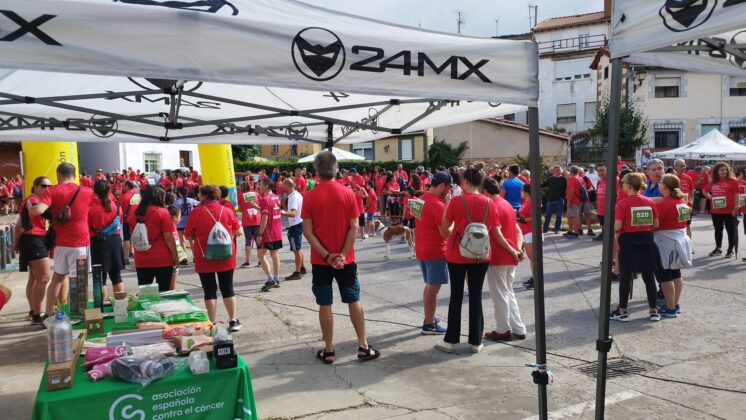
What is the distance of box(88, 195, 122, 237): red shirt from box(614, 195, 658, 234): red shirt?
6.26m

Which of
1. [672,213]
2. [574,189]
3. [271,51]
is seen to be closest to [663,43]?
[271,51]

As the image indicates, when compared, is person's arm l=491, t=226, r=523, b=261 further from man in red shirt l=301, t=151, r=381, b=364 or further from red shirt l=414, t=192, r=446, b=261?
man in red shirt l=301, t=151, r=381, b=364

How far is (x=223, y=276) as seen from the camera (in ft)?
20.4

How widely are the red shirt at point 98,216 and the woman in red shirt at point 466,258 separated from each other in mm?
4224

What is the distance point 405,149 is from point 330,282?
36.2 meters

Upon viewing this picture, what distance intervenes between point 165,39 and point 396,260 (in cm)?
915

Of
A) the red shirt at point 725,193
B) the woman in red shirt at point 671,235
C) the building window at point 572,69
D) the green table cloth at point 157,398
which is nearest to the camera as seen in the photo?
the green table cloth at point 157,398

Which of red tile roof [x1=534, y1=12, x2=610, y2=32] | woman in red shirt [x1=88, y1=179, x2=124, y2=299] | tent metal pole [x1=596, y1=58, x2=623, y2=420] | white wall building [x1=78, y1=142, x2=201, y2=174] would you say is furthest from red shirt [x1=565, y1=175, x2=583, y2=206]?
red tile roof [x1=534, y1=12, x2=610, y2=32]

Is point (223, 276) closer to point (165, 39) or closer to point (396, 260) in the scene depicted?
point (165, 39)

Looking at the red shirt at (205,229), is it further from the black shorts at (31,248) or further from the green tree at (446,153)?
the green tree at (446,153)

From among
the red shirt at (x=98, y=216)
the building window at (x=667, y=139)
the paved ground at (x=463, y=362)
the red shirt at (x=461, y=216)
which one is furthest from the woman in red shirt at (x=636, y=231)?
the building window at (x=667, y=139)

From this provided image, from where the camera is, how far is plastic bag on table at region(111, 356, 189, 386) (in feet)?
10.1

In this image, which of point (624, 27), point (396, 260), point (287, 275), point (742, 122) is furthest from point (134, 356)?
point (742, 122)

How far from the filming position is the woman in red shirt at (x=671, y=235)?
6832mm
